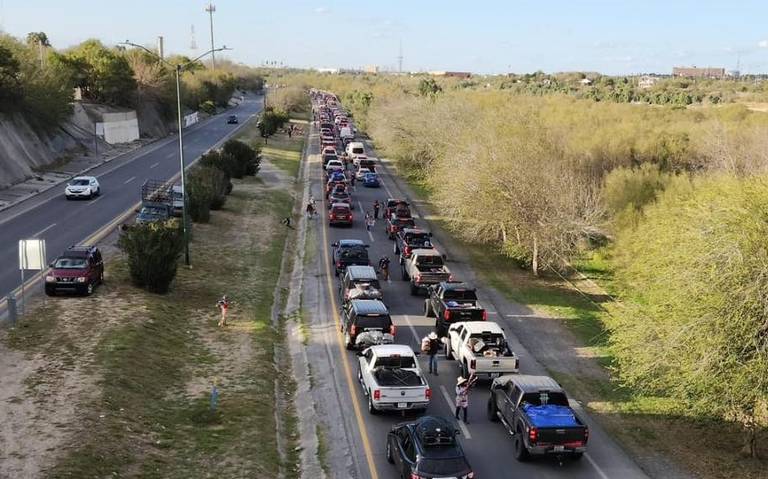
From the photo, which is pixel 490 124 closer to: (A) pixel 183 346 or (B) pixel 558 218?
(B) pixel 558 218

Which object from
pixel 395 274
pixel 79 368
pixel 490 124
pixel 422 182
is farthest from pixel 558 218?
pixel 422 182

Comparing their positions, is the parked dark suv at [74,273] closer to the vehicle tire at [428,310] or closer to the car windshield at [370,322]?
the car windshield at [370,322]

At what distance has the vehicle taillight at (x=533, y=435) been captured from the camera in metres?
15.1

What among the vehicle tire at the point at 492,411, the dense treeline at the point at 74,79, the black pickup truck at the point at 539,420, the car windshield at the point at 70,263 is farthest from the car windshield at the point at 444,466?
the dense treeline at the point at 74,79

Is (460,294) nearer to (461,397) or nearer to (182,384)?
(461,397)

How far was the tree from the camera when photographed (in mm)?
15758

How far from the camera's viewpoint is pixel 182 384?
63.9 feet

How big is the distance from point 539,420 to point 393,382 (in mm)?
3871

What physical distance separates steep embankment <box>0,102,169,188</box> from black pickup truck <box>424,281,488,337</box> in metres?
36.8

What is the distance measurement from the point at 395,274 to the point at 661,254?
16966 mm

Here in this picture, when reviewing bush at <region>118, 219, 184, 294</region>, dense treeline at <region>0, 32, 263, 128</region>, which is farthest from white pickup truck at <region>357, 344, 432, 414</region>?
dense treeline at <region>0, 32, 263, 128</region>

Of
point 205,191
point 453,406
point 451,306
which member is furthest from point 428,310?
point 205,191

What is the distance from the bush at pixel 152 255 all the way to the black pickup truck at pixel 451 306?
33.0 ft

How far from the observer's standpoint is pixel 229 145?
6122 cm
